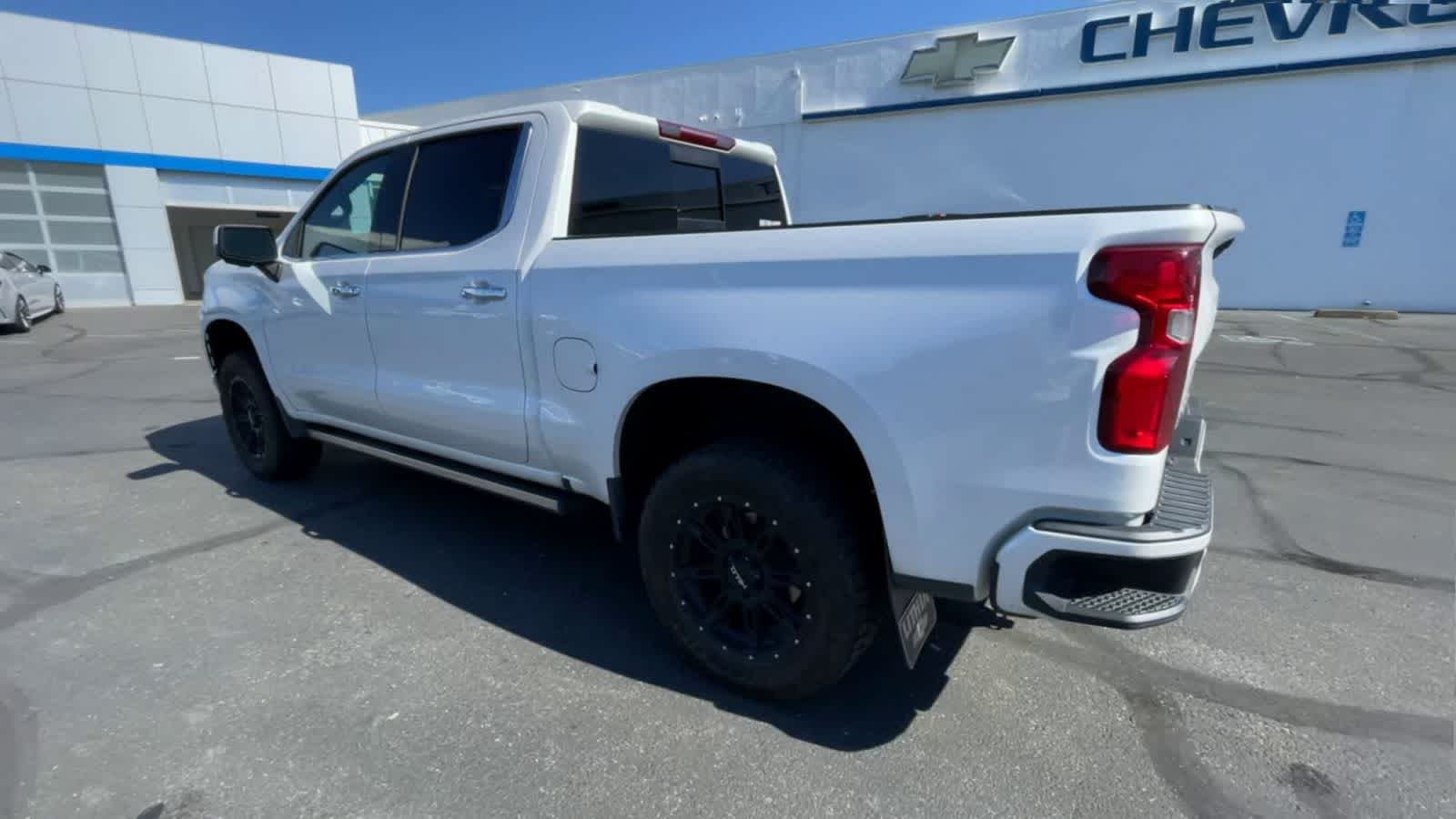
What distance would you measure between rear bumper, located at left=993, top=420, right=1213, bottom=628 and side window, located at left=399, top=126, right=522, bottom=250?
7.74 ft

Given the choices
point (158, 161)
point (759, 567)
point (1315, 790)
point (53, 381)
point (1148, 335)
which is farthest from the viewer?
point (158, 161)

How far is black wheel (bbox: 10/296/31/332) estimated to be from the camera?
500 inches

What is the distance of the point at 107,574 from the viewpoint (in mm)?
3338

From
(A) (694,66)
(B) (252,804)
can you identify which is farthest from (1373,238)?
(B) (252,804)

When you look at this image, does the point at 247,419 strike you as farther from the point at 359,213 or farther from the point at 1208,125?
the point at 1208,125

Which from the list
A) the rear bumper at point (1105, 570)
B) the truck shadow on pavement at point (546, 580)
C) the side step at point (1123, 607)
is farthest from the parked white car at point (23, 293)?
the side step at point (1123, 607)

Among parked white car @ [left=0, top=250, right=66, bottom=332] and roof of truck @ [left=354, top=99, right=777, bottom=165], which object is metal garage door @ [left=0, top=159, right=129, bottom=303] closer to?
parked white car @ [left=0, top=250, right=66, bottom=332]

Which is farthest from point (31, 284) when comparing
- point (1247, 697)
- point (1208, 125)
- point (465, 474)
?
point (1208, 125)

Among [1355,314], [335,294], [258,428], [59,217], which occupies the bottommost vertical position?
[1355,314]

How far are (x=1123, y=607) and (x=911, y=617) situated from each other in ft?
1.99

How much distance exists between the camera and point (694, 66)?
21.3 metres

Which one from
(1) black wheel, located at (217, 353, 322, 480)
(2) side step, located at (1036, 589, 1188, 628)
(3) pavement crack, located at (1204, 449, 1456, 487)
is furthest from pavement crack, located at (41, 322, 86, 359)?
(3) pavement crack, located at (1204, 449, 1456, 487)

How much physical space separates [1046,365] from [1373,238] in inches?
820

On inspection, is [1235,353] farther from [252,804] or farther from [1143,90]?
[252,804]
